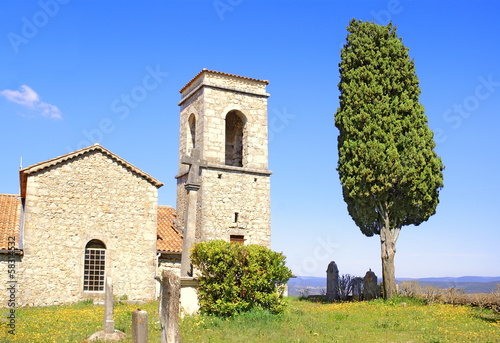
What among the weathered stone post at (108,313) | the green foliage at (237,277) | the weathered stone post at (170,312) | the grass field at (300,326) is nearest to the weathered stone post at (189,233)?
the green foliage at (237,277)

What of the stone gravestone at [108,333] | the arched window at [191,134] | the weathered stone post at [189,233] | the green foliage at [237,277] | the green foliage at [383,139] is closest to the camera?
the stone gravestone at [108,333]

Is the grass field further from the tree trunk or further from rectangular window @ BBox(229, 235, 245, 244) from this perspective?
rectangular window @ BBox(229, 235, 245, 244)

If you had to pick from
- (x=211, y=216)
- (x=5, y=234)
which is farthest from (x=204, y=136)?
(x=5, y=234)

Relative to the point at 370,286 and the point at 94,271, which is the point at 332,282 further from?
the point at 94,271

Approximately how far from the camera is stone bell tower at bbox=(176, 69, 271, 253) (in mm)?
22172

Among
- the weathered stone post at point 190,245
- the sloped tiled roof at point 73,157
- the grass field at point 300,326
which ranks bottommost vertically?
the grass field at point 300,326

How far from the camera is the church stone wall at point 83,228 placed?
1984cm

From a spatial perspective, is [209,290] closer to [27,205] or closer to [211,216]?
[211,216]

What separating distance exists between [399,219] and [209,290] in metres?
10.5

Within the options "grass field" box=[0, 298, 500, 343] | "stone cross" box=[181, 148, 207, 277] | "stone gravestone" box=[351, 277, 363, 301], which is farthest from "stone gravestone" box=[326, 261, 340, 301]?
"stone cross" box=[181, 148, 207, 277]

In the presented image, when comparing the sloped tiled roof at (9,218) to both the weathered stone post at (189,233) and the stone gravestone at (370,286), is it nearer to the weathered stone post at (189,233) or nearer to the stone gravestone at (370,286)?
the weathered stone post at (189,233)

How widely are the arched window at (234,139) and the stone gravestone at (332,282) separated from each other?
6.91 m

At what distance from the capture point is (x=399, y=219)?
20.9 metres

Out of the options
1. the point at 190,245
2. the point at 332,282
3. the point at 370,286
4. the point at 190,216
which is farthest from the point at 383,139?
the point at 190,245
